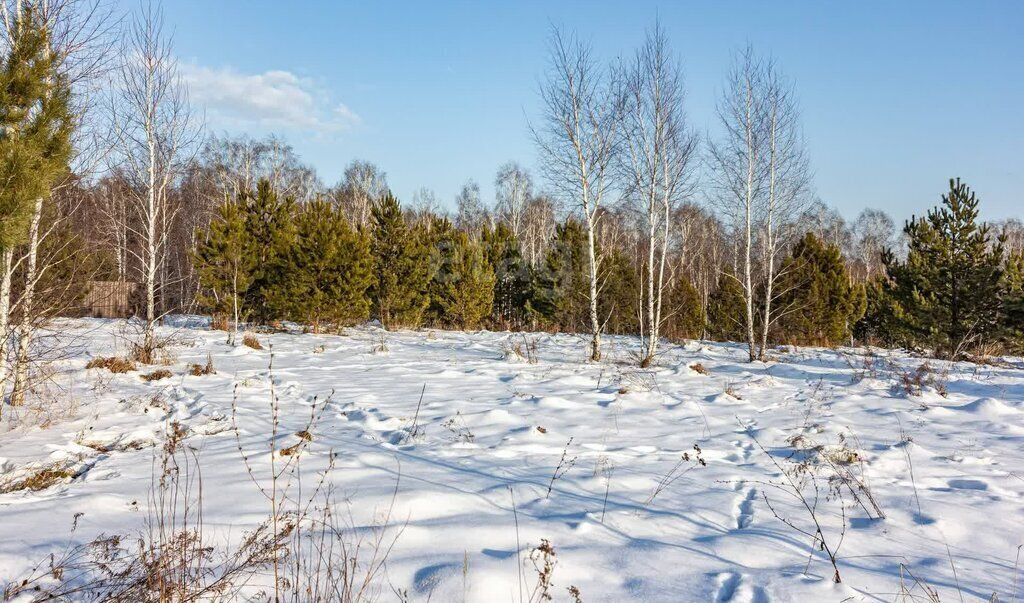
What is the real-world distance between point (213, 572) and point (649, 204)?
992cm

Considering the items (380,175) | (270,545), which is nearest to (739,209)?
(270,545)

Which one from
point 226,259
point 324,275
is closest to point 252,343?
point 324,275

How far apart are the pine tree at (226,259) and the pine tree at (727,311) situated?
1666 cm

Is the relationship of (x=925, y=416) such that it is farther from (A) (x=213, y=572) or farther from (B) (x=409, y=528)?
(A) (x=213, y=572)

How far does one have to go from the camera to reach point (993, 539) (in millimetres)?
2613

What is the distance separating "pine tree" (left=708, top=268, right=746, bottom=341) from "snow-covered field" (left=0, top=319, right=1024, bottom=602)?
12.6 metres

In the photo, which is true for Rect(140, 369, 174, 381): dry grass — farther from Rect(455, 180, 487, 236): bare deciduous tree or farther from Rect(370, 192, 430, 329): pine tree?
Rect(455, 180, 487, 236): bare deciduous tree

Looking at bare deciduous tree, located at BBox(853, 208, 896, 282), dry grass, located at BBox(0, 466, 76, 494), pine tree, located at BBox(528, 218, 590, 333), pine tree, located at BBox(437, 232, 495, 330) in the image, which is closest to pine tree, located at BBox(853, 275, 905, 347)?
pine tree, located at BBox(528, 218, 590, 333)

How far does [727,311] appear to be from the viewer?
68.3 feet

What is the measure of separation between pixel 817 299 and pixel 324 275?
16008mm

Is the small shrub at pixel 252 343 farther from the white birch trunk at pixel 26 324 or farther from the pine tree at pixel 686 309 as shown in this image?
the pine tree at pixel 686 309

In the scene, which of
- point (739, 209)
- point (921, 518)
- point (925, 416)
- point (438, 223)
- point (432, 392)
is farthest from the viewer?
point (438, 223)

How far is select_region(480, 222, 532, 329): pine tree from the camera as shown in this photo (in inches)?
815

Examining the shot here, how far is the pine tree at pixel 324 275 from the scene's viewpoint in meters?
14.6
